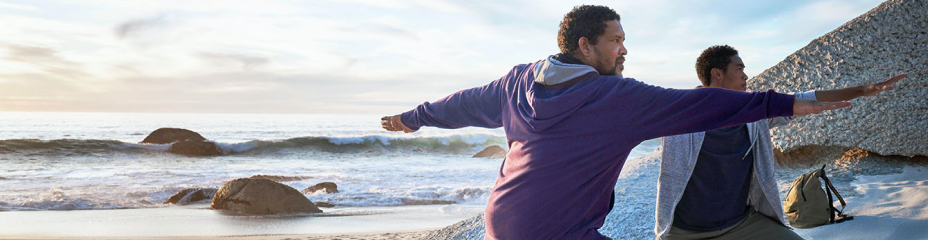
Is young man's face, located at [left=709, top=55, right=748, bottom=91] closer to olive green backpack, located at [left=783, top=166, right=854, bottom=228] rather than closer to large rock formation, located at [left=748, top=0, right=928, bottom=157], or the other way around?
olive green backpack, located at [left=783, top=166, right=854, bottom=228]

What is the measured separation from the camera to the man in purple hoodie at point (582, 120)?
1787 mm

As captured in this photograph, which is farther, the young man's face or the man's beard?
the young man's face

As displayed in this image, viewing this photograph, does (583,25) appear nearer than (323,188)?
Yes

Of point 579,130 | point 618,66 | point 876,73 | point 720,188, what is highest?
point 876,73

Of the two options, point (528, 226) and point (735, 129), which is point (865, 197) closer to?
point (735, 129)

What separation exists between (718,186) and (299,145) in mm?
25964

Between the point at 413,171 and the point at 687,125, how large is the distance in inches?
646

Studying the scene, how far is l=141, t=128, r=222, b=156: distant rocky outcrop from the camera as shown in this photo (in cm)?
2355

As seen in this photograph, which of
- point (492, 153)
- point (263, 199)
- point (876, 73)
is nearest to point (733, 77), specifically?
point (876, 73)

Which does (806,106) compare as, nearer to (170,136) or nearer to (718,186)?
(718,186)

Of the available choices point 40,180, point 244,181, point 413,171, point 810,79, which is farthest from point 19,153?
point 810,79

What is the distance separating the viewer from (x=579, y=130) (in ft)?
6.07

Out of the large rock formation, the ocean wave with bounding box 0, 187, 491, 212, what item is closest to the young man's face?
the large rock formation

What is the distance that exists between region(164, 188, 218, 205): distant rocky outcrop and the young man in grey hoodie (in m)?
9.33
